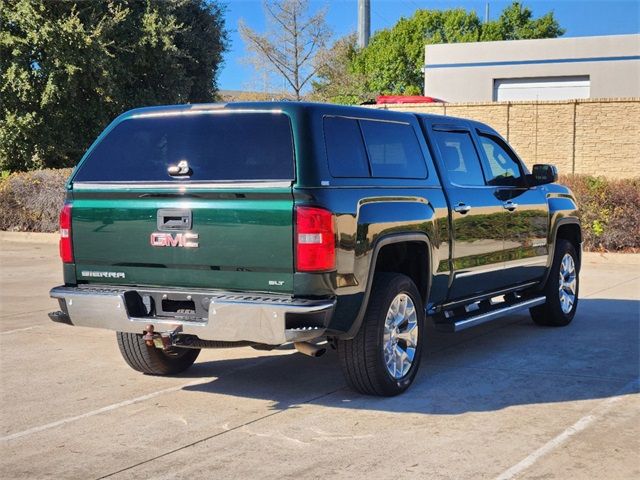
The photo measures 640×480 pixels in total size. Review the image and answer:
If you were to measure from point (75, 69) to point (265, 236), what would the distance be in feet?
60.1

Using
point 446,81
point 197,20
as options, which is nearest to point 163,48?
point 197,20

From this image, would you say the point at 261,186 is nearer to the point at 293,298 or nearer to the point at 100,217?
the point at 293,298

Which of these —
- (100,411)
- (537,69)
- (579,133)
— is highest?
(537,69)

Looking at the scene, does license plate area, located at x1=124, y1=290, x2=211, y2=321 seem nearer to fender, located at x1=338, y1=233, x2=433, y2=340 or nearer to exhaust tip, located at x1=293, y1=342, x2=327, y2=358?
exhaust tip, located at x1=293, y1=342, x2=327, y2=358

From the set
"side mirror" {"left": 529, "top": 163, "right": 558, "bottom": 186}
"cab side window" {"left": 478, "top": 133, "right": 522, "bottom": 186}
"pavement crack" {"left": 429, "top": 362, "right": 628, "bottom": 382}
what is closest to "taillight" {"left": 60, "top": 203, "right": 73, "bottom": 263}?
"pavement crack" {"left": 429, "top": 362, "right": 628, "bottom": 382}

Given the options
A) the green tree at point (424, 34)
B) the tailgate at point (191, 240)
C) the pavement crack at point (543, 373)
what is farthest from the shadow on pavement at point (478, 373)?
the green tree at point (424, 34)

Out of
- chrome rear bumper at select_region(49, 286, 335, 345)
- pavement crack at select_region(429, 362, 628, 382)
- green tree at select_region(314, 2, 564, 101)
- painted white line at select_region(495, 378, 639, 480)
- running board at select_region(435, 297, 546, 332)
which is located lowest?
painted white line at select_region(495, 378, 639, 480)

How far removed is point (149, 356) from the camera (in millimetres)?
7020

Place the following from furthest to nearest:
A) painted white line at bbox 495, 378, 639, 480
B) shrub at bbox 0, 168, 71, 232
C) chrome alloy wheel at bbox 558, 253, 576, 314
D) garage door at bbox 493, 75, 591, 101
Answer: garage door at bbox 493, 75, 591, 101 < shrub at bbox 0, 168, 71, 232 < chrome alloy wheel at bbox 558, 253, 576, 314 < painted white line at bbox 495, 378, 639, 480

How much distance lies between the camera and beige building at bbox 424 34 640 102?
38.2 meters

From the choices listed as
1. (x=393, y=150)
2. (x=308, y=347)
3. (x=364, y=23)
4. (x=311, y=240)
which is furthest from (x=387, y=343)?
(x=364, y=23)

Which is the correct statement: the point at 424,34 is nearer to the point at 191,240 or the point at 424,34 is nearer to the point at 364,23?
the point at 364,23

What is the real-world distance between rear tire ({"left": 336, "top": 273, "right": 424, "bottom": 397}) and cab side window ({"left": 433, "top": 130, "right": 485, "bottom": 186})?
138 cm

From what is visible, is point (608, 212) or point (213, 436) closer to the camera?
point (213, 436)
